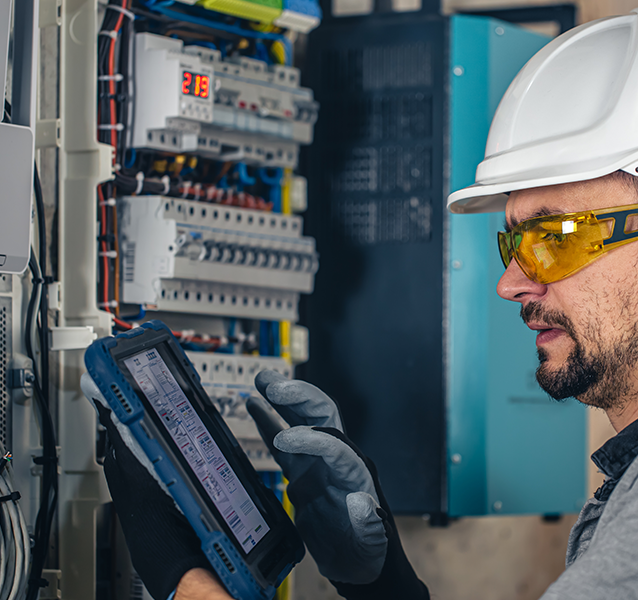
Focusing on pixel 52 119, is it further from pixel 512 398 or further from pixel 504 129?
pixel 512 398

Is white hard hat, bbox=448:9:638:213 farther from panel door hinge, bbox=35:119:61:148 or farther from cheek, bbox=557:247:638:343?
panel door hinge, bbox=35:119:61:148

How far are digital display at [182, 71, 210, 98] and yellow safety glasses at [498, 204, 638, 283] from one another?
32.7 inches

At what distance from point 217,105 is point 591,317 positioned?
3.57ft

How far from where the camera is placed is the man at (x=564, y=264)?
1.29 meters

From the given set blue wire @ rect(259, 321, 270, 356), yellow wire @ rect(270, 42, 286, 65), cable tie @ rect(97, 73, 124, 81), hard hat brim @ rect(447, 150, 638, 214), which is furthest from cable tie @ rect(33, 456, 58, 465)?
yellow wire @ rect(270, 42, 286, 65)

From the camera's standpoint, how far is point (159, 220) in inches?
Result: 75.0

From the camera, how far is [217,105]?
6.63ft

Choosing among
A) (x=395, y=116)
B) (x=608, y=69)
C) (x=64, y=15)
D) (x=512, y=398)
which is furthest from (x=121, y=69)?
(x=512, y=398)

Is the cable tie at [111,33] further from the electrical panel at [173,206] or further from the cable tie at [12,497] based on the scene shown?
the cable tie at [12,497]

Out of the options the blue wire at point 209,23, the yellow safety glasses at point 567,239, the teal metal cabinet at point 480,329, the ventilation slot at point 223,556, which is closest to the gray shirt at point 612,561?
the yellow safety glasses at point 567,239

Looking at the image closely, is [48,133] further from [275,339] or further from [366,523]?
[366,523]

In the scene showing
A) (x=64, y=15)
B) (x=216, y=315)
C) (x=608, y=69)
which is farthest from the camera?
(x=216, y=315)

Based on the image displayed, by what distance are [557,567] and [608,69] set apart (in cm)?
218

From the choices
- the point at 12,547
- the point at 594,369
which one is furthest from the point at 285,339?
the point at 594,369
